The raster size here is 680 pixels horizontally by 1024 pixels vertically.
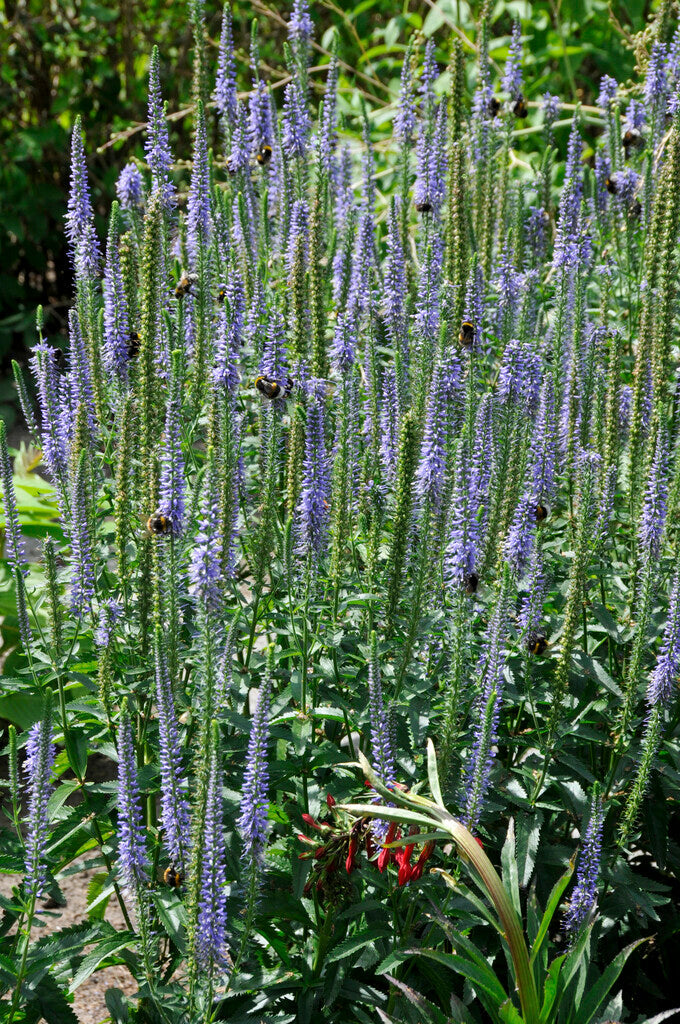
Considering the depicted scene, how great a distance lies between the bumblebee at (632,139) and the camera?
5031 millimetres

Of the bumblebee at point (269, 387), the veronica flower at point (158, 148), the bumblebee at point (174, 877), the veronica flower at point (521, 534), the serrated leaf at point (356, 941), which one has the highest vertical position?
the veronica flower at point (158, 148)

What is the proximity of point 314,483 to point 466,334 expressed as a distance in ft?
2.20

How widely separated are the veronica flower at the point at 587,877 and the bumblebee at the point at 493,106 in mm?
3089

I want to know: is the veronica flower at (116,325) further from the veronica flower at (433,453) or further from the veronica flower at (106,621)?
the veronica flower at (433,453)

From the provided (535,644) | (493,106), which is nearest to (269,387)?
(535,644)

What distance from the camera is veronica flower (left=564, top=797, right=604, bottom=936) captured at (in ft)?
9.48

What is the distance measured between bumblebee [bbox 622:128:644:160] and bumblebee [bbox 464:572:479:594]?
283cm

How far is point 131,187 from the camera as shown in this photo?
3.89 metres

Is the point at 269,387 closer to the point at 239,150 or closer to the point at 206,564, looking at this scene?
the point at 206,564

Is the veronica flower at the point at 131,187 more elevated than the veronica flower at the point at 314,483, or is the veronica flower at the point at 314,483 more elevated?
the veronica flower at the point at 131,187

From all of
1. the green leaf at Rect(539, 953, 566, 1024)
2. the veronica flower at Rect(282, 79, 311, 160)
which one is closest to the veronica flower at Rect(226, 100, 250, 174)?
the veronica flower at Rect(282, 79, 311, 160)

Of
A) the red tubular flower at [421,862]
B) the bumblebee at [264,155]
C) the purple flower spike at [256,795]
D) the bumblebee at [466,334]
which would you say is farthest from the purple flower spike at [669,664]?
the bumblebee at [264,155]

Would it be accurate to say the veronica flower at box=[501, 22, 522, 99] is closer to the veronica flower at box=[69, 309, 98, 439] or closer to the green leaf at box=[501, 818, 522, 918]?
the veronica flower at box=[69, 309, 98, 439]

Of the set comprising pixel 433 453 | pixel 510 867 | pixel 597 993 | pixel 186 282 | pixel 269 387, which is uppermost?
pixel 186 282
